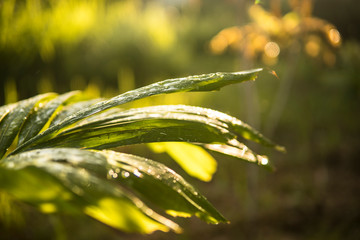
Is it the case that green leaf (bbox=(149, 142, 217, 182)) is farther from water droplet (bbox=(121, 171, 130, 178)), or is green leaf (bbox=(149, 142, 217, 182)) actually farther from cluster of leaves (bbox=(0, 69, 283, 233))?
water droplet (bbox=(121, 171, 130, 178))

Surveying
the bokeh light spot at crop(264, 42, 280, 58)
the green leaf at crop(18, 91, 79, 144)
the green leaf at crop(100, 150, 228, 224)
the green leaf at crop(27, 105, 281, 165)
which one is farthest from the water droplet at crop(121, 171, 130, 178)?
the bokeh light spot at crop(264, 42, 280, 58)

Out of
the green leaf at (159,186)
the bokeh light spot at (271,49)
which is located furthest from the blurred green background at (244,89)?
the green leaf at (159,186)

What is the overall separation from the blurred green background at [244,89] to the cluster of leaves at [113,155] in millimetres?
181

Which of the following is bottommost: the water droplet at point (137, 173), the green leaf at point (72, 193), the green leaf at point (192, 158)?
the green leaf at point (72, 193)

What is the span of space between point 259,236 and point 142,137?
162cm

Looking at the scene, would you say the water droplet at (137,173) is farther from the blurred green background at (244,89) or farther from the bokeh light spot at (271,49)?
the bokeh light spot at (271,49)

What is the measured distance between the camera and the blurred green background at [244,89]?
177 cm

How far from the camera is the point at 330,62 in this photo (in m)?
1.63

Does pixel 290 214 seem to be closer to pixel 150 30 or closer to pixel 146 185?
pixel 146 185

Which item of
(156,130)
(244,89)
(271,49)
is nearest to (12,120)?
(156,130)

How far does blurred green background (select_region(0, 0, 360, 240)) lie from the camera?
5.80ft

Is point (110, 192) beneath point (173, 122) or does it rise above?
beneath

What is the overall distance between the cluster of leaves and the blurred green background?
0.18 meters

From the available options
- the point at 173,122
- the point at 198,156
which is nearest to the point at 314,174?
the point at 198,156
